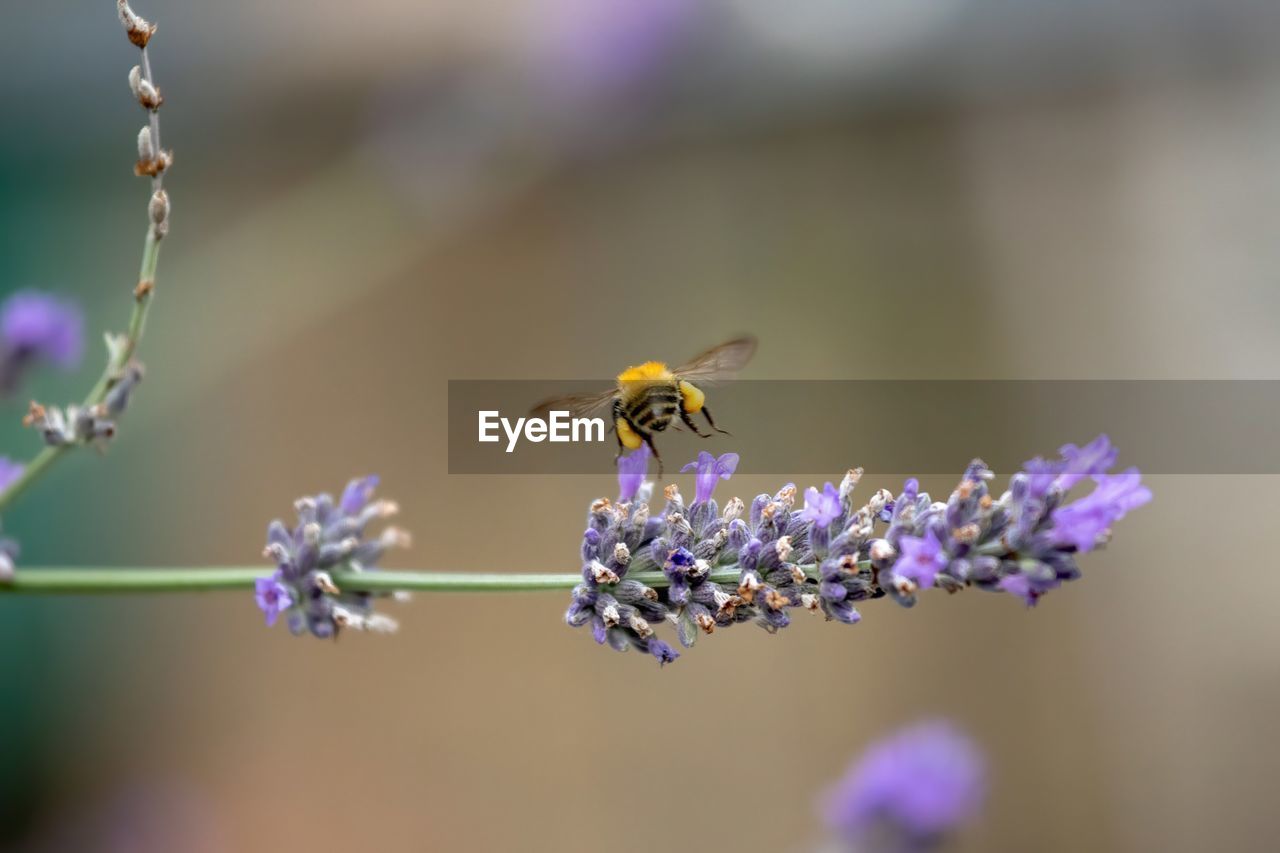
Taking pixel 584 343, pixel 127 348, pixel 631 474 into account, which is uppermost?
pixel 584 343

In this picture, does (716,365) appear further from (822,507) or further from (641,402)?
(822,507)

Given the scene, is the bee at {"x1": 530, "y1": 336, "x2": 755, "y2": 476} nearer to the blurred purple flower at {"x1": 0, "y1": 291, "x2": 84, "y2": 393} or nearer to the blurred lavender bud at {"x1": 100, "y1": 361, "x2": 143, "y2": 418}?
the blurred lavender bud at {"x1": 100, "y1": 361, "x2": 143, "y2": 418}

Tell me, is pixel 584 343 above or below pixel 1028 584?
above

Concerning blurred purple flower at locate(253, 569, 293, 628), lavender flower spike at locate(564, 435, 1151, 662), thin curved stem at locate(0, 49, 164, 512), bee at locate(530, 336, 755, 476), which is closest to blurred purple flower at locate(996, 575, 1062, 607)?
lavender flower spike at locate(564, 435, 1151, 662)

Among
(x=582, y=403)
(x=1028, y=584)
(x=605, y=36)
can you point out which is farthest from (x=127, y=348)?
(x=605, y=36)

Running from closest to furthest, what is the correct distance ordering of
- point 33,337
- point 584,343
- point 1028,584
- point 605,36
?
1. point 1028,584
2. point 33,337
3. point 605,36
4. point 584,343

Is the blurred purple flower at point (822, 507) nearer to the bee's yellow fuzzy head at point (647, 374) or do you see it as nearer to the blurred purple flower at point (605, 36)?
the bee's yellow fuzzy head at point (647, 374)
